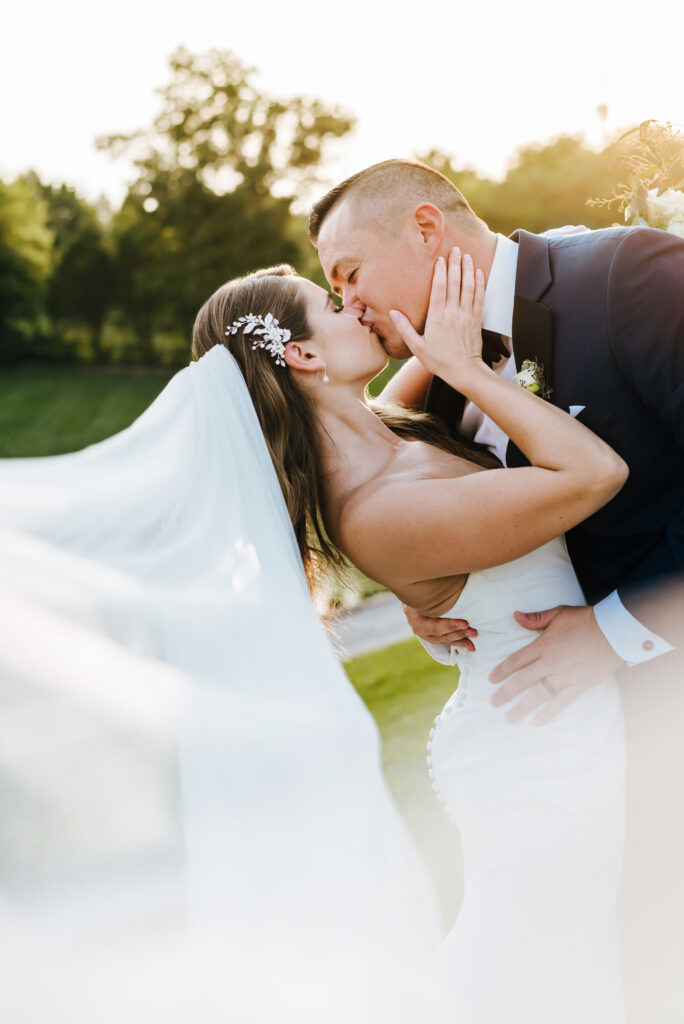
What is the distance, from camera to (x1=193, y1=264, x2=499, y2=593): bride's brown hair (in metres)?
2.97

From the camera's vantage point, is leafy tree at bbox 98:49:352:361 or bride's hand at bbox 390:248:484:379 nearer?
bride's hand at bbox 390:248:484:379

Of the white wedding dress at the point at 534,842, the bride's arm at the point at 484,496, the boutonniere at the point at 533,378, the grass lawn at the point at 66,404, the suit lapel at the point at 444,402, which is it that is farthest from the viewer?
the grass lawn at the point at 66,404

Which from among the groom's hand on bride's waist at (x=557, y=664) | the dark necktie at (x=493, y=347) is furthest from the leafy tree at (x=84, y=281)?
the groom's hand on bride's waist at (x=557, y=664)

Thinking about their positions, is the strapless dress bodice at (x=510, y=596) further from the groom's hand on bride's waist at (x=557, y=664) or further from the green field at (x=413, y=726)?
the green field at (x=413, y=726)

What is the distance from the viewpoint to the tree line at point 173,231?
37.0 metres

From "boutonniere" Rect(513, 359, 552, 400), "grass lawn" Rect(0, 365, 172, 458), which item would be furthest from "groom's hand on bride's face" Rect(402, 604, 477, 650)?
"grass lawn" Rect(0, 365, 172, 458)

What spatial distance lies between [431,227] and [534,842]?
6.47ft

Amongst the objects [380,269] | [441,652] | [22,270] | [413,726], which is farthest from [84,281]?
[441,652]

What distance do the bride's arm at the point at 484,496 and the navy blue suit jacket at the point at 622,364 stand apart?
0.17 m

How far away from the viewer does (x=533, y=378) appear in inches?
111

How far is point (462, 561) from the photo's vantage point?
2.72m

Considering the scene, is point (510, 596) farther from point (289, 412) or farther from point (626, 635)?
point (289, 412)

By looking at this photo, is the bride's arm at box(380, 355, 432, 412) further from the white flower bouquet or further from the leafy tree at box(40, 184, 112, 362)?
the leafy tree at box(40, 184, 112, 362)

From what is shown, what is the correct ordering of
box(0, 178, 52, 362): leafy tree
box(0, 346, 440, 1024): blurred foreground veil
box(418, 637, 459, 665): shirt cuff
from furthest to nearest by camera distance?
1. box(0, 178, 52, 362): leafy tree
2. box(418, 637, 459, 665): shirt cuff
3. box(0, 346, 440, 1024): blurred foreground veil
